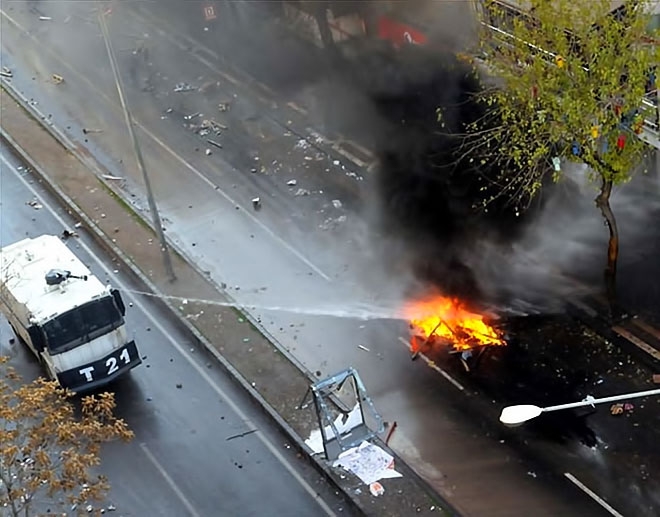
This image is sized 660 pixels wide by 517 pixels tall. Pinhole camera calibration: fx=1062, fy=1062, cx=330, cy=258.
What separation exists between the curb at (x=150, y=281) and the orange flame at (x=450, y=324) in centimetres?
245

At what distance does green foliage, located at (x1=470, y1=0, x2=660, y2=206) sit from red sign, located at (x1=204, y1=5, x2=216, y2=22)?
18.6 m

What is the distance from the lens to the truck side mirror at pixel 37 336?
1867 cm

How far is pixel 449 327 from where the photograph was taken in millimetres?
19703

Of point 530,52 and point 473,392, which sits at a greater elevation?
point 530,52

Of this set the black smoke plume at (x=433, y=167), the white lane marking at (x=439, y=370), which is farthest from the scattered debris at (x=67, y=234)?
the white lane marking at (x=439, y=370)

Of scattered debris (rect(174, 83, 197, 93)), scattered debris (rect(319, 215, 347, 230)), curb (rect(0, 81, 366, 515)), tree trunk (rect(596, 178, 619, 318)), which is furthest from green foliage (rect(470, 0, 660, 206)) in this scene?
scattered debris (rect(174, 83, 197, 93))

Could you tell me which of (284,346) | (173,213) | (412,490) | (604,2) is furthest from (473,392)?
(173,213)

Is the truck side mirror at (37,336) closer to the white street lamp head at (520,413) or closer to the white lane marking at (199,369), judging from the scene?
the white lane marking at (199,369)

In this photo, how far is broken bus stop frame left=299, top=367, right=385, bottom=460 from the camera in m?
16.8

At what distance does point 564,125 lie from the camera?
17812 millimetres

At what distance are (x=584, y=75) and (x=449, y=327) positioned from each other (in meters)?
5.23

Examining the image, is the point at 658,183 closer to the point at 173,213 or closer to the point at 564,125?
the point at 564,125

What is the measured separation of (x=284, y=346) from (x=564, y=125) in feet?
21.9

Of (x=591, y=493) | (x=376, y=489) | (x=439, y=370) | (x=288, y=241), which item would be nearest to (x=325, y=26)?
(x=288, y=241)
